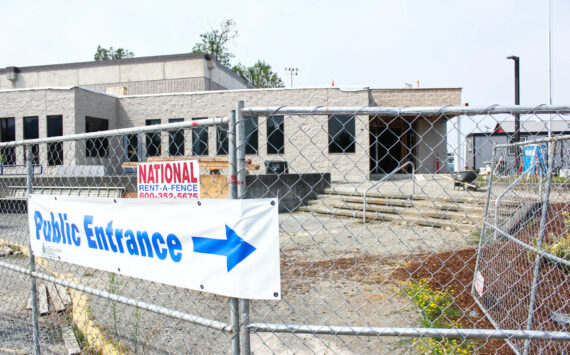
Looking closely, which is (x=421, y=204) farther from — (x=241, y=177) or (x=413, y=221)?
(x=241, y=177)

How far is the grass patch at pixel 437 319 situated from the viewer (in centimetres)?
314

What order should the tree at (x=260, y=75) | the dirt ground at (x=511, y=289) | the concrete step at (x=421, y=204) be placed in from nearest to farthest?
the dirt ground at (x=511, y=289) → the concrete step at (x=421, y=204) → the tree at (x=260, y=75)

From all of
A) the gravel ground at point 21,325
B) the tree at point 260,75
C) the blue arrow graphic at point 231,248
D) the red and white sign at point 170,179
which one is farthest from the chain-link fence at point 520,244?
the tree at point 260,75

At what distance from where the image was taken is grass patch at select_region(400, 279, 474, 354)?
3139mm

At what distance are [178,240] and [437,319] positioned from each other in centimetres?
234

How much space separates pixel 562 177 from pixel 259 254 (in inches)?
149

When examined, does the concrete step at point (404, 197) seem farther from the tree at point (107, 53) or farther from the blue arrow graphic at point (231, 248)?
the tree at point (107, 53)

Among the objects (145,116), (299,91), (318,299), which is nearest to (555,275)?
(318,299)

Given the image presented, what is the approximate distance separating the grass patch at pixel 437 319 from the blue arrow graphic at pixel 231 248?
1165 mm

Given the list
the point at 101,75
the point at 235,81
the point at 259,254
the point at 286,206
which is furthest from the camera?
the point at 235,81

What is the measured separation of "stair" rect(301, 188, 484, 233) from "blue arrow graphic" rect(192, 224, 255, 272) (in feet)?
21.4

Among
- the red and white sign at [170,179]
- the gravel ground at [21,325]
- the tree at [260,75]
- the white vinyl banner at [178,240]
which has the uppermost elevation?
the tree at [260,75]

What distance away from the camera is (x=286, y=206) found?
13516mm

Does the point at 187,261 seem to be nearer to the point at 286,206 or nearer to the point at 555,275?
the point at 555,275
